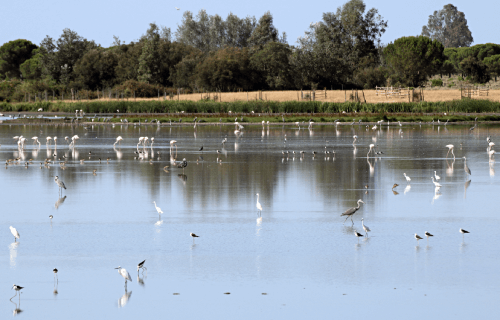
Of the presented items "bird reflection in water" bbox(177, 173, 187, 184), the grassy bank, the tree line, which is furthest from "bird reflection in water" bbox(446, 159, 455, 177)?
the tree line

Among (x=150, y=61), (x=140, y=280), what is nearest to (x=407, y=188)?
(x=140, y=280)

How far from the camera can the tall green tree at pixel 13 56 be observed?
12769cm

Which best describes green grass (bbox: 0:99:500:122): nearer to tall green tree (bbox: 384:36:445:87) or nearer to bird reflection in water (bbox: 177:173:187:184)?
tall green tree (bbox: 384:36:445:87)

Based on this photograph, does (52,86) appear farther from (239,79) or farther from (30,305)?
(30,305)

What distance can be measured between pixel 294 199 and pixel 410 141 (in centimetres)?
2037

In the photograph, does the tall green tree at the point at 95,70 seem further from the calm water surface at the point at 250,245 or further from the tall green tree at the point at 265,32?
the calm water surface at the point at 250,245

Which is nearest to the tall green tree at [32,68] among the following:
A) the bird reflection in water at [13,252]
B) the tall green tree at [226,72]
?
the tall green tree at [226,72]

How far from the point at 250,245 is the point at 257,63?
255 ft

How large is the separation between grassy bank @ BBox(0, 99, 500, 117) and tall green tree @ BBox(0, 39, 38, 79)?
70121mm

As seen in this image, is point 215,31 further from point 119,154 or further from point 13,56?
point 119,154

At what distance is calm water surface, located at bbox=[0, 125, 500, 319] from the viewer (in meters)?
7.61

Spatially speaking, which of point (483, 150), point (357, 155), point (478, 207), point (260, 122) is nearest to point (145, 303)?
point (478, 207)

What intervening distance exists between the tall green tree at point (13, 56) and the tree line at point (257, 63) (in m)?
26.4

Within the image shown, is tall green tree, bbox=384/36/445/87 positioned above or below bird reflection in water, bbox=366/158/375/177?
above
